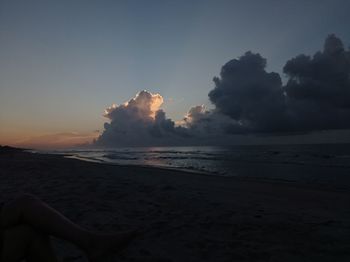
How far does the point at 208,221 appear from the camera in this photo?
6.21 m

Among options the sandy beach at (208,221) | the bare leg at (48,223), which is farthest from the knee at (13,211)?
the sandy beach at (208,221)

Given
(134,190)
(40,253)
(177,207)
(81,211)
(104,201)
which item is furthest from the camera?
(134,190)

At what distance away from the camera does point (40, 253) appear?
2.82 m

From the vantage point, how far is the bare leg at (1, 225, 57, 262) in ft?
8.63

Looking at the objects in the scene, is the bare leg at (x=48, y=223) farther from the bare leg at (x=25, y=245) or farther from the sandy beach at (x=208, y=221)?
the sandy beach at (x=208, y=221)

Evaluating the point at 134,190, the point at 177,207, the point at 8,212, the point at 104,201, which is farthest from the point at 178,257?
the point at 134,190

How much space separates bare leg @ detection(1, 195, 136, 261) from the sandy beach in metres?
1.77

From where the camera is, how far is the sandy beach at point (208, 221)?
14.9ft

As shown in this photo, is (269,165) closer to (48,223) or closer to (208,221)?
(208,221)

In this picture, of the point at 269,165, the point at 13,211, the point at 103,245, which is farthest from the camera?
the point at 269,165

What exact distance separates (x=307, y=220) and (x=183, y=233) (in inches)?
104

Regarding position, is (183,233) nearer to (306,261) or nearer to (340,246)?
(306,261)

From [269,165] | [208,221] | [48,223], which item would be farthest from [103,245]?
[269,165]

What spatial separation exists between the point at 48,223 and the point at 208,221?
157 inches
